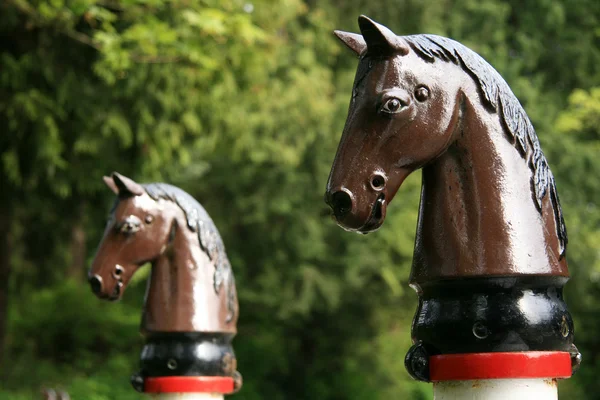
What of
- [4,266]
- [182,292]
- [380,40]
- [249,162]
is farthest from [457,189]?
[249,162]

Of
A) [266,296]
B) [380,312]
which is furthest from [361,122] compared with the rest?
[380,312]

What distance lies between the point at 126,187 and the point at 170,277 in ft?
1.36

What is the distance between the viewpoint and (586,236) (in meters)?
14.1

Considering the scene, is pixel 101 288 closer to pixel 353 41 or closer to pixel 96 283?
pixel 96 283

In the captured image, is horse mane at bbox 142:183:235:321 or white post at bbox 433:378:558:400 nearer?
white post at bbox 433:378:558:400

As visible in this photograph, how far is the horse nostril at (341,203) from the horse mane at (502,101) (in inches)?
15.1

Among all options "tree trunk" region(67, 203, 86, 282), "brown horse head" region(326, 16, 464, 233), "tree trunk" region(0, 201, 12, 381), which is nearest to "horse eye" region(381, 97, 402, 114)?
"brown horse head" region(326, 16, 464, 233)

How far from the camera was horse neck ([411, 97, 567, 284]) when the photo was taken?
2.20m

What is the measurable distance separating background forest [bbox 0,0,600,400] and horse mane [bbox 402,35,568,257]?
5868mm

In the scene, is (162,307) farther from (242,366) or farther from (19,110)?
(242,366)

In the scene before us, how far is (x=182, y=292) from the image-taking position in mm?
3918

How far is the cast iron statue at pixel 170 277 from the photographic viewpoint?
3.88 metres

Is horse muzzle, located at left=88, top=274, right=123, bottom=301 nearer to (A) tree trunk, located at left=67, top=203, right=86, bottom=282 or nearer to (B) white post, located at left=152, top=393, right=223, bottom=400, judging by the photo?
(B) white post, located at left=152, top=393, right=223, bottom=400

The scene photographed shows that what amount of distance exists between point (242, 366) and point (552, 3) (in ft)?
26.1
